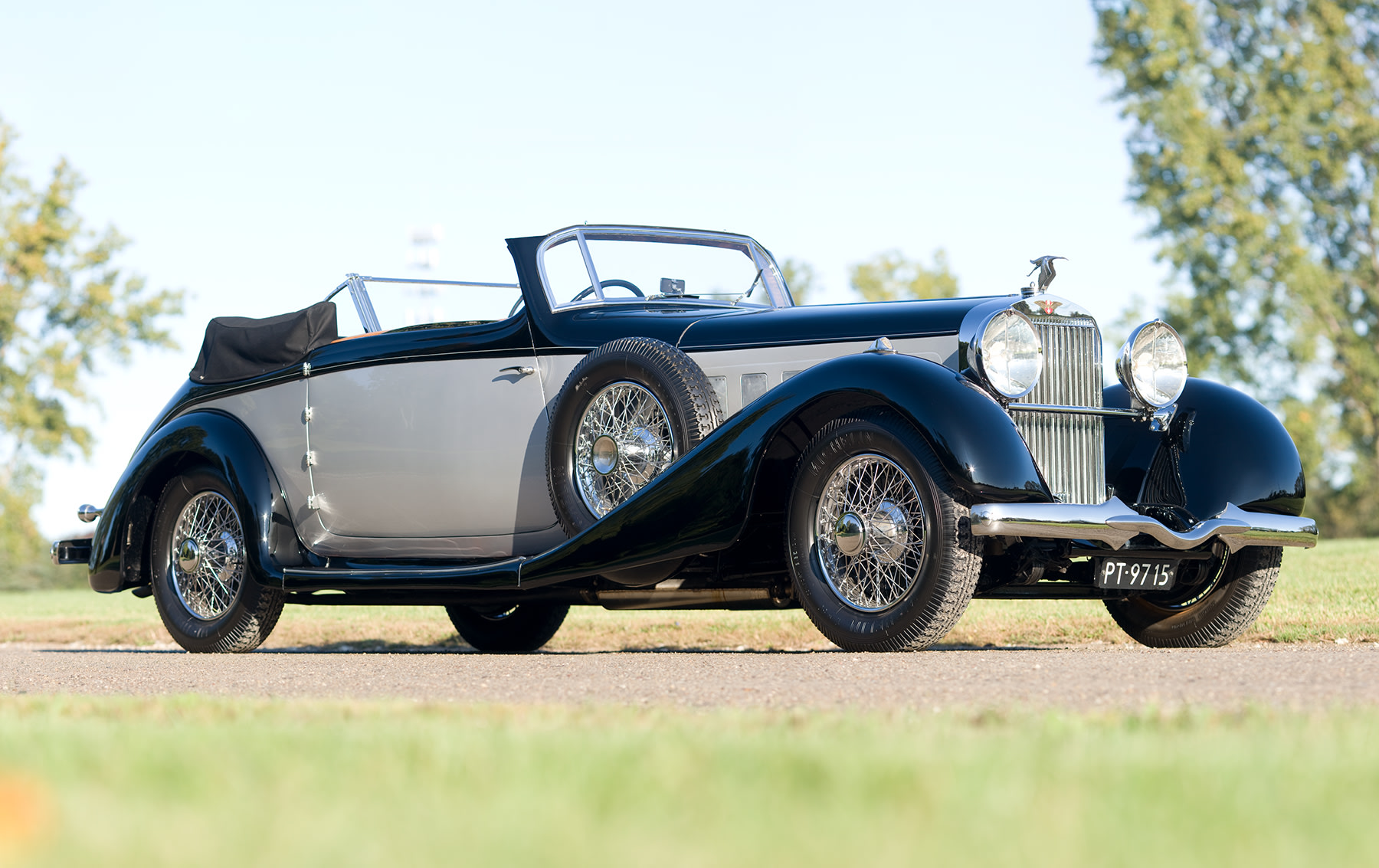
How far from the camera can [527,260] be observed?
304 inches

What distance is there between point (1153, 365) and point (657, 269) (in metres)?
2.71

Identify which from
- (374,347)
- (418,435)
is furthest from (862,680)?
(374,347)

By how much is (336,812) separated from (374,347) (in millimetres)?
5856

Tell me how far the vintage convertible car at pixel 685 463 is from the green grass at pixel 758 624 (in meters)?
0.83

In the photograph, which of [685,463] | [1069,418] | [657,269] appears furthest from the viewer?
[657,269]

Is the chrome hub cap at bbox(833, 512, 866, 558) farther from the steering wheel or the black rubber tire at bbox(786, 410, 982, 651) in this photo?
the steering wheel

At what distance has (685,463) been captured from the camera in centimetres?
615

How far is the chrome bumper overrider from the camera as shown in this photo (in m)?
5.33

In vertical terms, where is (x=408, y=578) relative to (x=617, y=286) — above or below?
below

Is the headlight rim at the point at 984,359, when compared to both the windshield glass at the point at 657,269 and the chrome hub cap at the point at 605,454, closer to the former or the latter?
the chrome hub cap at the point at 605,454

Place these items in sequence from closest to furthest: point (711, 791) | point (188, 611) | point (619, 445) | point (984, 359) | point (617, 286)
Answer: point (711, 791) < point (984, 359) < point (619, 445) < point (617, 286) < point (188, 611)

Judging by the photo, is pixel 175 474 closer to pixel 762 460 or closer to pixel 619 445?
pixel 619 445

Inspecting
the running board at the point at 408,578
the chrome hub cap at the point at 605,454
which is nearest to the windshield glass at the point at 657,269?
the chrome hub cap at the point at 605,454

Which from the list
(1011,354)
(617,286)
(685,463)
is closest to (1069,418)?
(1011,354)
